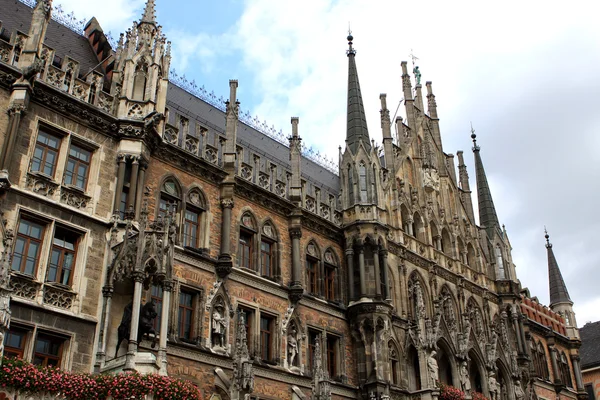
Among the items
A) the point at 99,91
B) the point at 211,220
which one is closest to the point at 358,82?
the point at 211,220

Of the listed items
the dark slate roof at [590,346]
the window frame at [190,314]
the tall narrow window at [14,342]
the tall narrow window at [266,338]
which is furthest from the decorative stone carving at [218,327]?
the dark slate roof at [590,346]

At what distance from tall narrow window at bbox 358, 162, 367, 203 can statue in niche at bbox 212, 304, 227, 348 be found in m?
8.95

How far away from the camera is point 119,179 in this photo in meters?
20.4

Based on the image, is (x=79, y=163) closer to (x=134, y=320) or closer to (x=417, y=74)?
(x=134, y=320)

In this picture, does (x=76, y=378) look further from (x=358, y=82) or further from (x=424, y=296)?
(x=358, y=82)

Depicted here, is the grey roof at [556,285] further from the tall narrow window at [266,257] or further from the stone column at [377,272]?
the tall narrow window at [266,257]

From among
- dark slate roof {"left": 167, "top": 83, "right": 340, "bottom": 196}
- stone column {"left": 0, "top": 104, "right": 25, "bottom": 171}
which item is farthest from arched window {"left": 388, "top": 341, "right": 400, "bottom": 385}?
stone column {"left": 0, "top": 104, "right": 25, "bottom": 171}

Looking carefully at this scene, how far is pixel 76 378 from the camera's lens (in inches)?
656

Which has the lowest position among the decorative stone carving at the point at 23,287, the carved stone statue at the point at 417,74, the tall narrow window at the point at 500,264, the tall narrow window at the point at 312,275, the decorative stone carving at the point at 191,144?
the decorative stone carving at the point at 23,287

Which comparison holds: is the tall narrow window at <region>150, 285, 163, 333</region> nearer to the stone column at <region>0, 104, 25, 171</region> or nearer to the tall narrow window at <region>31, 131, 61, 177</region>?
the tall narrow window at <region>31, 131, 61, 177</region>

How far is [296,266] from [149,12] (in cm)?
1015

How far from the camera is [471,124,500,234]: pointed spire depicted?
37906 millimetres

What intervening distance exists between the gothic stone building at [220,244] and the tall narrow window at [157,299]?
41mm

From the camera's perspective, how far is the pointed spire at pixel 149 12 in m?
23.6
